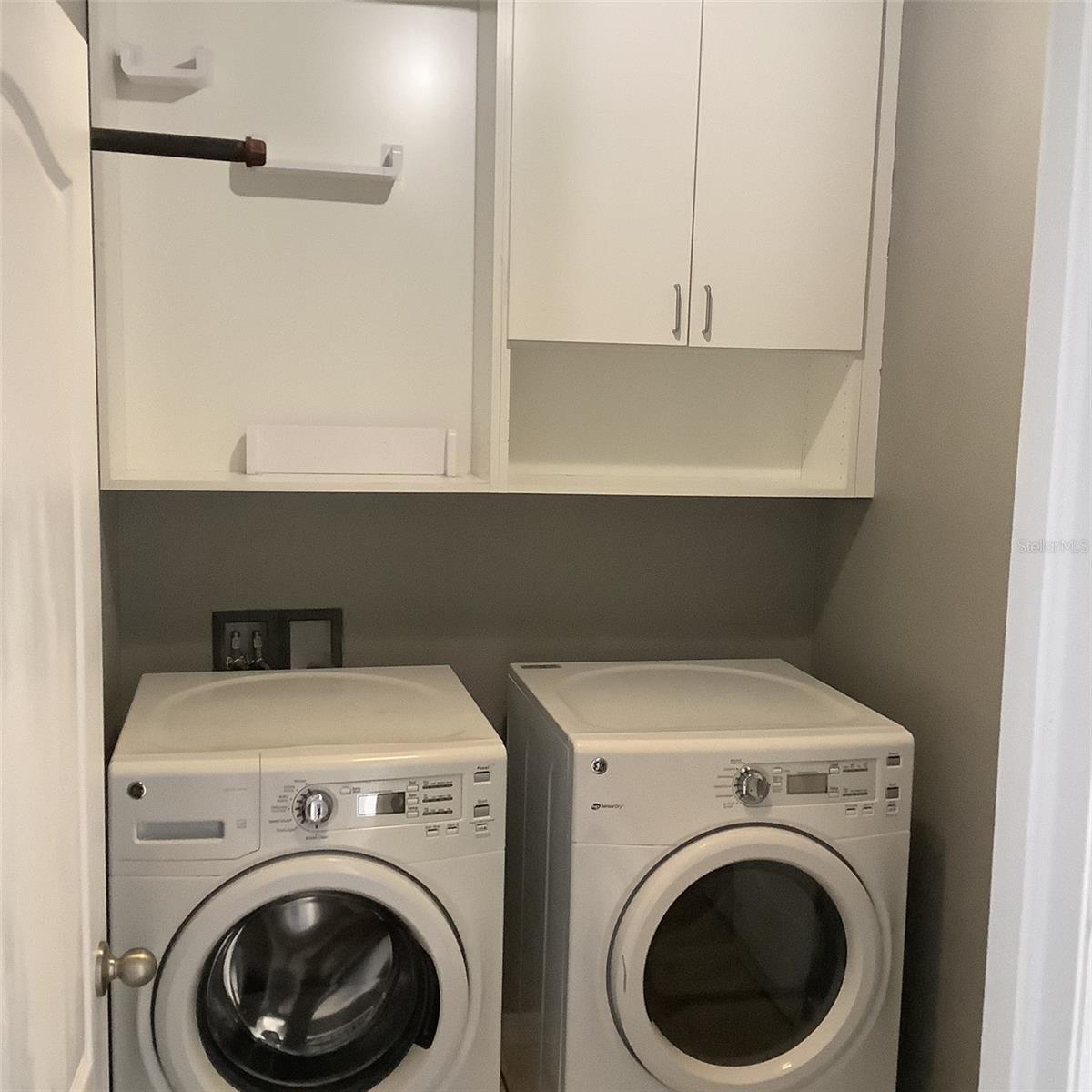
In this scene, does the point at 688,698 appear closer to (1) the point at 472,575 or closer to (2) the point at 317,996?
(1) the point at 472,575

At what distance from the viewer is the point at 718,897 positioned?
1.90 metres

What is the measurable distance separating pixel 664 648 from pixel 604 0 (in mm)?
1340

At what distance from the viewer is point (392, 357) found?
7.46ft

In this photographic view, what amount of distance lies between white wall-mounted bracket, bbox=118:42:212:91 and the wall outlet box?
102 centimetres

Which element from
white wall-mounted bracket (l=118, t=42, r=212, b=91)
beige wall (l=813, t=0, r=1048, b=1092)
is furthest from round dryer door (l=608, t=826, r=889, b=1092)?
white wall-mounted bracket (l=118, t=42, r=212, b=91)

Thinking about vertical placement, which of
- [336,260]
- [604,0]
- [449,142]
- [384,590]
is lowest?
[384,590]

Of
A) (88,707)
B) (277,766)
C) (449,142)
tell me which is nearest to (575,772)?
(277,766)

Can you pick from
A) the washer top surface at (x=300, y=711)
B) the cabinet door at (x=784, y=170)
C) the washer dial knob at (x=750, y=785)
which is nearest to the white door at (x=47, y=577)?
the washer top surface at (x=300, y=711)

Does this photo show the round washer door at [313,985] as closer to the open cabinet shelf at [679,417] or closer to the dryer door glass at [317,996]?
the dryer door glass at [317,996]

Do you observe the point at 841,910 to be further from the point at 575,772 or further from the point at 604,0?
the point at 604,0

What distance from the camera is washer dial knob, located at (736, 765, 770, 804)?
6.07 feet

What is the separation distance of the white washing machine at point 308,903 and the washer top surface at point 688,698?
236 mm

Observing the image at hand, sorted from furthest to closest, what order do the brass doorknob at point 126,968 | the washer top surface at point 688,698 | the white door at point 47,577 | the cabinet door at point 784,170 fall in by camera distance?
the cabinet door at point 784,170 < the washer top surface at point 688,698 < the brass doorknob at point 126,968 < the white door at point 47,577

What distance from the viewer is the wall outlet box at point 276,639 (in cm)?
230
